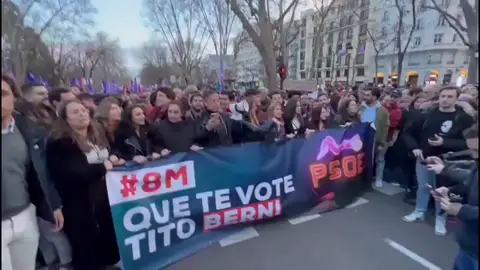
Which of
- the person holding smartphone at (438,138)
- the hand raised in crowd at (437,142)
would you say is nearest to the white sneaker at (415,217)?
the person holding smartphone at (438,138)

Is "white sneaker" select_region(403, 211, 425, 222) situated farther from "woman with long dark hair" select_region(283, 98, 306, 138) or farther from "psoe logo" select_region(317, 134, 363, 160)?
"woman with long dark hair" select_region(283, 98, 306, 138)

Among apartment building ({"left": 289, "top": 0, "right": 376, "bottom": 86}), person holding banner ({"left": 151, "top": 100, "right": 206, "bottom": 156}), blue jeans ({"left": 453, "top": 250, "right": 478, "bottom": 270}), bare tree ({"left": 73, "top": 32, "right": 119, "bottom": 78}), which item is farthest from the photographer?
apartment building ({"left": 289, "top": 0, "right": 376, "bottom": 86})

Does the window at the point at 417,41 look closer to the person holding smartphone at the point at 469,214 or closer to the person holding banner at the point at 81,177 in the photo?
the person holding smartphone at the point at 469,214

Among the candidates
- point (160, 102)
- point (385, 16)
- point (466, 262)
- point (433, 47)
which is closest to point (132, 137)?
point (160, 102)

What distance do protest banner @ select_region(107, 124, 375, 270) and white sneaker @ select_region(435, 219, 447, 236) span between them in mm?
1117

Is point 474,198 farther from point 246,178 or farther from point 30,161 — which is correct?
point 30,161

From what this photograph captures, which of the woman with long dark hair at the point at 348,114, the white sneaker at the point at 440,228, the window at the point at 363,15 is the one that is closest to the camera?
the white sneaker at the point at 440,228

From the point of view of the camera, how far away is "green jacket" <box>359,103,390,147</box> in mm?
5543

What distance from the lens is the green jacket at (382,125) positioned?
5543mm

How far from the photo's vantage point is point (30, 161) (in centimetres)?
215

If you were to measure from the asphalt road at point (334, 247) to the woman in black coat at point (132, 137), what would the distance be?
1229 mm

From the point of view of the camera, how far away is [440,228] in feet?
13.2

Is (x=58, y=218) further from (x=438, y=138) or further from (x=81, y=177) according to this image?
(x=438, y=138)

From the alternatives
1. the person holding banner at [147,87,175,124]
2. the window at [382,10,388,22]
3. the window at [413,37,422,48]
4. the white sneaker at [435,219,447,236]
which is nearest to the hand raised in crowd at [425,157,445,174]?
the white sneaker at [435,219,447,236]
